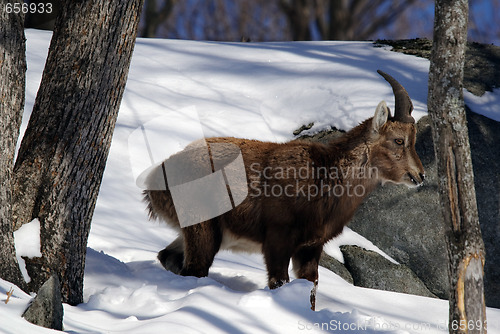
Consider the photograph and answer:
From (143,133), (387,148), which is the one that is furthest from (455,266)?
(143,133)

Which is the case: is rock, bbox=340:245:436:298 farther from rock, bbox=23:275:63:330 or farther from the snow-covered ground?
rock, bbox=23:275:63:330

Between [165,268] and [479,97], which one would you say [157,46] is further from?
[165,268]

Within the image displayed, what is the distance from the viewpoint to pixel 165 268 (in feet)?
18.8

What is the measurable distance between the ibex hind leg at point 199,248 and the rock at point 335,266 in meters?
2.23

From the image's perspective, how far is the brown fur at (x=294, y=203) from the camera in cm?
548

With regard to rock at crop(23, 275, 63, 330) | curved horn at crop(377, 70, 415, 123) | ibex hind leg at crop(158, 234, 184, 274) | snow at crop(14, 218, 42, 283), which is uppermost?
curved horn at crop(377, 70, 415, 123)

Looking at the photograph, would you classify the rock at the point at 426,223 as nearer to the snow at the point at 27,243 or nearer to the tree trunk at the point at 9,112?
the snow at the point at 27,243

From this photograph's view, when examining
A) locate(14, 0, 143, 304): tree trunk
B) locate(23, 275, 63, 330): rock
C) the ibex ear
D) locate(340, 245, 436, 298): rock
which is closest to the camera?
locate(23, 275, 63, 330): rock

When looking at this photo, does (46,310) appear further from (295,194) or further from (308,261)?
(308,261)

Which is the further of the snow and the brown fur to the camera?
the brown fur

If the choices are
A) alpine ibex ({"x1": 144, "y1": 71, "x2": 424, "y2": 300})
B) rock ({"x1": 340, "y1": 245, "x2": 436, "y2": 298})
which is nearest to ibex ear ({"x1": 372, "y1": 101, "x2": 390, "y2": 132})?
alpine ibex ({"x1": 144, "y1": 71, "x2": 424, "y2": 300})

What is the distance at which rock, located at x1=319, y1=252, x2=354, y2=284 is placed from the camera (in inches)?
288

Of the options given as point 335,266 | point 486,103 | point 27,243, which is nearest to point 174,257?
point 27,243

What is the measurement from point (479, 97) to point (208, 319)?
732 centimetres
